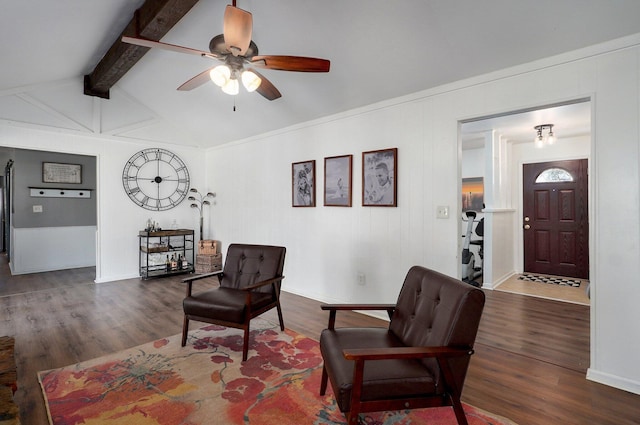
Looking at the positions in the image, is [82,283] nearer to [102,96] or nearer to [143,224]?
[143,224]

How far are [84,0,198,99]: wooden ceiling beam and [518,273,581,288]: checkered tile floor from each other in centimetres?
614

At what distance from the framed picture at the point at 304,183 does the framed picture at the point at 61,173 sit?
4925 mm

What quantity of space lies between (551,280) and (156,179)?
23.3 ft

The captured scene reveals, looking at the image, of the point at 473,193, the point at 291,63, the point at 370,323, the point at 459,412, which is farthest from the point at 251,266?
the point at 473,193

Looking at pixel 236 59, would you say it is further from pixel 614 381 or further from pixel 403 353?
pixel 614 381

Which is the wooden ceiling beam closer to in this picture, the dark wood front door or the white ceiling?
the white ceiling

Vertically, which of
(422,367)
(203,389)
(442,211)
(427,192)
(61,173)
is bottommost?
(203,389)

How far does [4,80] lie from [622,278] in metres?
6.48

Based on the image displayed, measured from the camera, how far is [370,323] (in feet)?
11.1

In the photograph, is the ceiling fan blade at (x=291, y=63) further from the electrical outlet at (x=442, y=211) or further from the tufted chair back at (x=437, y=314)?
the electrical outlet at (x=442, y=211)

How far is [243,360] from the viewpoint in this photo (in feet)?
8.29

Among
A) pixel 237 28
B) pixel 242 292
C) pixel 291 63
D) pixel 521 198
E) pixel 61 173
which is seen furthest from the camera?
pixel 61 173

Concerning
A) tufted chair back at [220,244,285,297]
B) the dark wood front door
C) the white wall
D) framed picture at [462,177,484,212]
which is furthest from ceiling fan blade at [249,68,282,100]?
the dark wood front door

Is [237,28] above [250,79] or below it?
above
